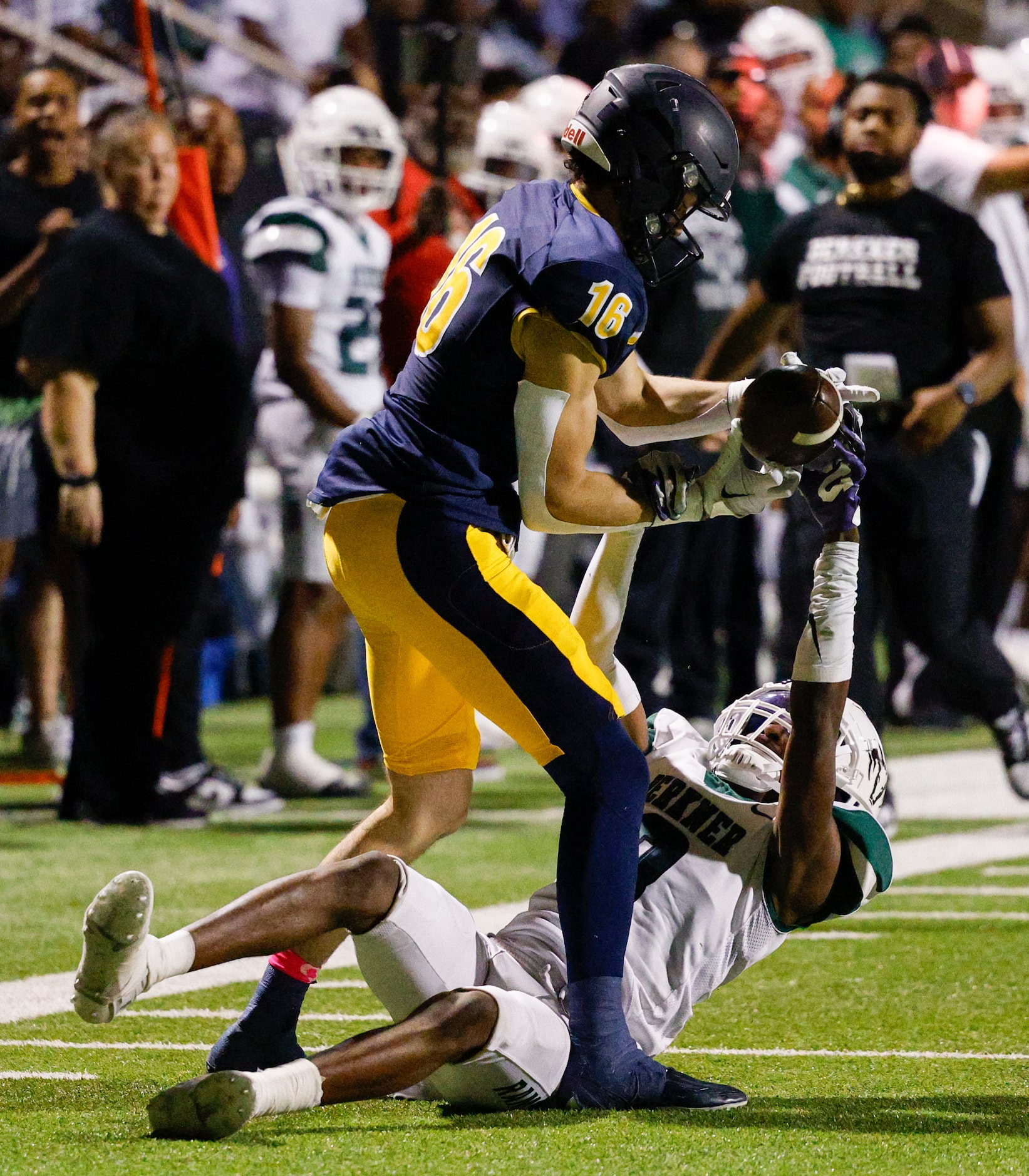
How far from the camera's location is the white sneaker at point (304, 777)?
7.44m

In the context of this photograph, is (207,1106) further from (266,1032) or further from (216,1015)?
(216,1015)

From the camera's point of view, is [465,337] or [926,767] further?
[926,767]

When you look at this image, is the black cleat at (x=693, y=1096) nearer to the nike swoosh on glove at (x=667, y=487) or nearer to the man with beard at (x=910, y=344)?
Result: the nike swoosh on glove at (x=667, y=487)

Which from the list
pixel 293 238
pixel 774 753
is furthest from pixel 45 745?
Result: pixel 774 753

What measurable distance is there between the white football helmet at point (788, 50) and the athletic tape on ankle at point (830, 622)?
758 centimetres

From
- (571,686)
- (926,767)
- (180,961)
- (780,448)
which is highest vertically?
(780,448)

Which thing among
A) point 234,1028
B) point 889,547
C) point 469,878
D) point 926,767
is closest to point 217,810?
point 469,878

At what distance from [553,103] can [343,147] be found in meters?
2.06

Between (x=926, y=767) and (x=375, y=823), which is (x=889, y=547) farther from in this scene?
(x=375, y=823)

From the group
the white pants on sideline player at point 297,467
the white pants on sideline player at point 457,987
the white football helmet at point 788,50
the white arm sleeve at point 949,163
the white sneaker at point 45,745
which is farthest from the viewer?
the white football helmet at point 788,50

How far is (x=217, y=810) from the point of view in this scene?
7.11m

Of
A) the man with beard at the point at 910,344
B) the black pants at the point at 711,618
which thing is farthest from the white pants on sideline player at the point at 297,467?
the man with beard at the point at 910,344

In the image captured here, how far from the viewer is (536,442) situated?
3.41 meters

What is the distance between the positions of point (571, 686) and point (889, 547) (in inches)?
134
